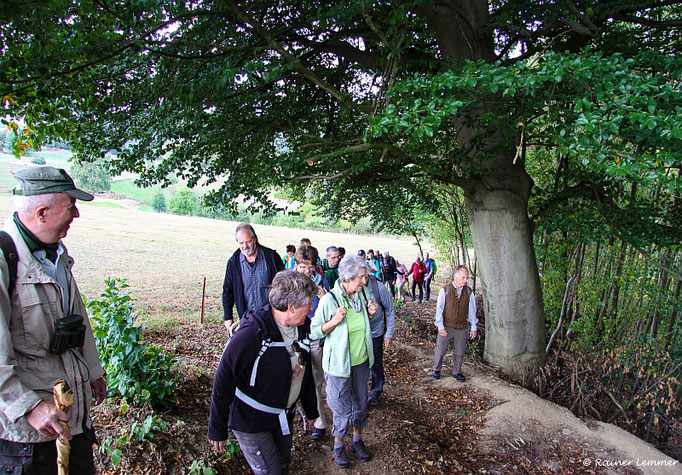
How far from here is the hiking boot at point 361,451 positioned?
3794mm

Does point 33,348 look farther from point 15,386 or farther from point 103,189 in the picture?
point 103,189

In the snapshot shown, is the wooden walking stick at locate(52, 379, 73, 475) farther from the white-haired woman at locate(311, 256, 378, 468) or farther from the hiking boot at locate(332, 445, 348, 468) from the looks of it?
the hiking boot at locate(332, 445, 348, 468)

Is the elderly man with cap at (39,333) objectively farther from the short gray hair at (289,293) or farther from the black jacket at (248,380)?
the short gray hair at (289,293)

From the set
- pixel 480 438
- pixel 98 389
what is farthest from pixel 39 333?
pixel 480 438

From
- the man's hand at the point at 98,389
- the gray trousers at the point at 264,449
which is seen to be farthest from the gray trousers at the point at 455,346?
the man's hand at the point at 98,389

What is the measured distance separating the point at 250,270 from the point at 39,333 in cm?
256

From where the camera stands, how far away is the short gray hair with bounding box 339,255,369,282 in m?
3.59

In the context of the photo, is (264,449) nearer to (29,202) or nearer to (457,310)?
(29,202)

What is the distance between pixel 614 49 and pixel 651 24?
0.47 m

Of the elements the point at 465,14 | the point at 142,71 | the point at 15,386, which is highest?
the point at 465,14

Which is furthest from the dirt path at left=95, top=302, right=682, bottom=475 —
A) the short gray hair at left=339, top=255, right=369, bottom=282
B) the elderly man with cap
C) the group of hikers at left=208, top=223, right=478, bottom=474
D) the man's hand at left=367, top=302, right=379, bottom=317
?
the short gray hair at left=339, top=255, right=369, bottom=282

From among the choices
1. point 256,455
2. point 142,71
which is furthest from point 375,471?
point 142,71

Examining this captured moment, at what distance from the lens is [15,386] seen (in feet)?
5.73

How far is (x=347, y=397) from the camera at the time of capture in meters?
3.56
